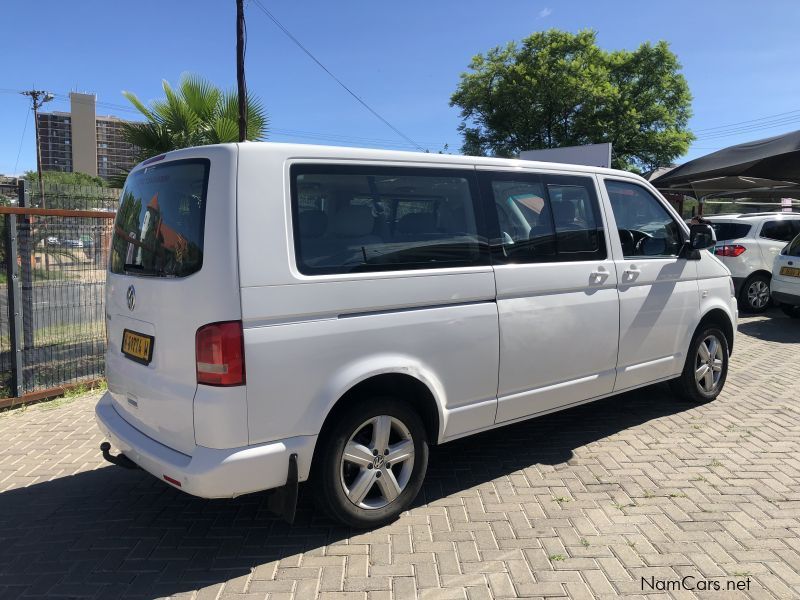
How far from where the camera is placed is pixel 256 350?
263cm

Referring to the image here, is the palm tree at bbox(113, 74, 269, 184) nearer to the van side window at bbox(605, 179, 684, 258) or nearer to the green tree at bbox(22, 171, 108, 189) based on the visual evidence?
the green tree at bbox(22, 171, 108, 189)

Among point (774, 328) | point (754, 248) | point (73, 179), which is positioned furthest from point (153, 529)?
point (73, 179)

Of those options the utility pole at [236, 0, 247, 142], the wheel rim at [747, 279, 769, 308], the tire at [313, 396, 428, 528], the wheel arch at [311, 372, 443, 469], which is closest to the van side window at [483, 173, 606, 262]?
the wheel arch at [311, 372, 443, 469]

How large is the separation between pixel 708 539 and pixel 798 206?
26.0m

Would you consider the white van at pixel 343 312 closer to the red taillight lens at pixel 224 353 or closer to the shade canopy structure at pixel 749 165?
the red taillight lens at pixel 224 353

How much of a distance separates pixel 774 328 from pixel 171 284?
10028 millimetres

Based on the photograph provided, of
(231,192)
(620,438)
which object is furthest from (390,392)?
(620,438)

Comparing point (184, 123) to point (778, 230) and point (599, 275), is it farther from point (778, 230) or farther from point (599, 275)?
point (778, 230)

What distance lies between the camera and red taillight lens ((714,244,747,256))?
1075 centimetres

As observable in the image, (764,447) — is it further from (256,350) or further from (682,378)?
(256,350)

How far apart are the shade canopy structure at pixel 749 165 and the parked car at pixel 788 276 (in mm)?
3041

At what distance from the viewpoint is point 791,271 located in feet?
31.4

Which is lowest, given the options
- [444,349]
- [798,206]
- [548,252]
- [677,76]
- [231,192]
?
[444,349]

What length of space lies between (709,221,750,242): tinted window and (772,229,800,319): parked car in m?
1.20
